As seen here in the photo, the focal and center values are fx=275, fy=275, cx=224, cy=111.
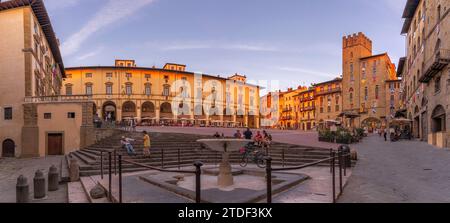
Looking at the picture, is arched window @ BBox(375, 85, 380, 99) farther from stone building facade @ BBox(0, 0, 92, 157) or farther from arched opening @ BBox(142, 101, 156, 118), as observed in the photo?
stone building facade @ BBox(0, 0, 92, 157)

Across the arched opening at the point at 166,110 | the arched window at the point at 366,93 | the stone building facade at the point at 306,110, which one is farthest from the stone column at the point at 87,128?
the stone building facade at the point at 306,110

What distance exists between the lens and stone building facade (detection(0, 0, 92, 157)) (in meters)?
25.9

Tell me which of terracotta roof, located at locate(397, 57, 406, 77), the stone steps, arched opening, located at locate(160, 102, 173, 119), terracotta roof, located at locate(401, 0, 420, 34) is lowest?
the stone steps

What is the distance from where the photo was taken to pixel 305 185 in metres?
8.16

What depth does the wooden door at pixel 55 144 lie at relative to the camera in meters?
26.5

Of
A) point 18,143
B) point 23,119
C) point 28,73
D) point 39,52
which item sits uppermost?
point 39,52

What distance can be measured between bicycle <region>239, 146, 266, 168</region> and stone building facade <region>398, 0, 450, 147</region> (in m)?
15.3

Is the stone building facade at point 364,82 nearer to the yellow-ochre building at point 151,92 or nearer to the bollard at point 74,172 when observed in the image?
the yellow-ochre building at point 151,92

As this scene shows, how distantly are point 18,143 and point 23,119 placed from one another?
2.27 m

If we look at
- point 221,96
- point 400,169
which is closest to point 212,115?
point 221,96

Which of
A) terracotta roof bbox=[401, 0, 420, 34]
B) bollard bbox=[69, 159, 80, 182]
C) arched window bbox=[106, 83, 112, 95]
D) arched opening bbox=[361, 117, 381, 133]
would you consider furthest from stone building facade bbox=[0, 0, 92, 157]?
arched opening bbox=[361, 117, 381, 133]

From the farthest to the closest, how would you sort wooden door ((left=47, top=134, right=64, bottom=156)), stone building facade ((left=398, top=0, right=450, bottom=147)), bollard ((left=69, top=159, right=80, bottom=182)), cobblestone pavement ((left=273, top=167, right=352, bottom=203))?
wooden door ((left=47, top=134, right=64, bottom=156)) < stone building facade ((left=398, top=0, right=450, bottom=147)) < bollard ((left=69, top=159, right=80, bottom=182)) < cobblestone pavement ((left=273, top=167, right=352, bottom=203))
